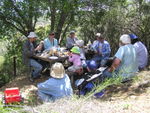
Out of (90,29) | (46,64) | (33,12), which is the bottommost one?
(46,64)

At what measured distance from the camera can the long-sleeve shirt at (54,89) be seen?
4.55 metres

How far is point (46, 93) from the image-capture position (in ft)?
15.3

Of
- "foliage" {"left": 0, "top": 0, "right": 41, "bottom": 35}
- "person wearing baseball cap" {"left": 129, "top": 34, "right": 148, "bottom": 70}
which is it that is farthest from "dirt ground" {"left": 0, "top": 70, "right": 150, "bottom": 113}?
"foliage" {"left": 0, "top": 0, "right": 41, "bottom": 35}

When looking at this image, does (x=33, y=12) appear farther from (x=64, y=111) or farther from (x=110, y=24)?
(x=64, y=111)

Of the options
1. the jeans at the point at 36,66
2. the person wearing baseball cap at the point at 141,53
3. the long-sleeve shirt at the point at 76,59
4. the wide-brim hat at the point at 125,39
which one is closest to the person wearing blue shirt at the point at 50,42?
the jeans at the point at 36,66

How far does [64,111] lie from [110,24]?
7822 millimetres

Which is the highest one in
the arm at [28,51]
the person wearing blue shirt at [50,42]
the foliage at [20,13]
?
the foliage at [20,13]

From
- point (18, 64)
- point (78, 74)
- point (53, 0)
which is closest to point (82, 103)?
point (78, 74)

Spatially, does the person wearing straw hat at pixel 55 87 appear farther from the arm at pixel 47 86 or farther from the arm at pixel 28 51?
the arm at pixel 28 51

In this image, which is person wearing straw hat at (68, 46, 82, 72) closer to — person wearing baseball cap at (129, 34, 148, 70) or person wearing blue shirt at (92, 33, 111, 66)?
person wearing blue shirt at (92, 33, 111, 66)

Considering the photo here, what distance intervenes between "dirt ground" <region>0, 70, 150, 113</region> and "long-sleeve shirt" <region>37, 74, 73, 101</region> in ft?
0.73

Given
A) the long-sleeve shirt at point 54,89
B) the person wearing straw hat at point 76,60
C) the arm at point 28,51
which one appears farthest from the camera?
the arm at point 28,51

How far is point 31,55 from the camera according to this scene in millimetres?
7555

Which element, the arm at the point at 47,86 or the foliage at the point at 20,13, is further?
the foliage at the point at 20,13
